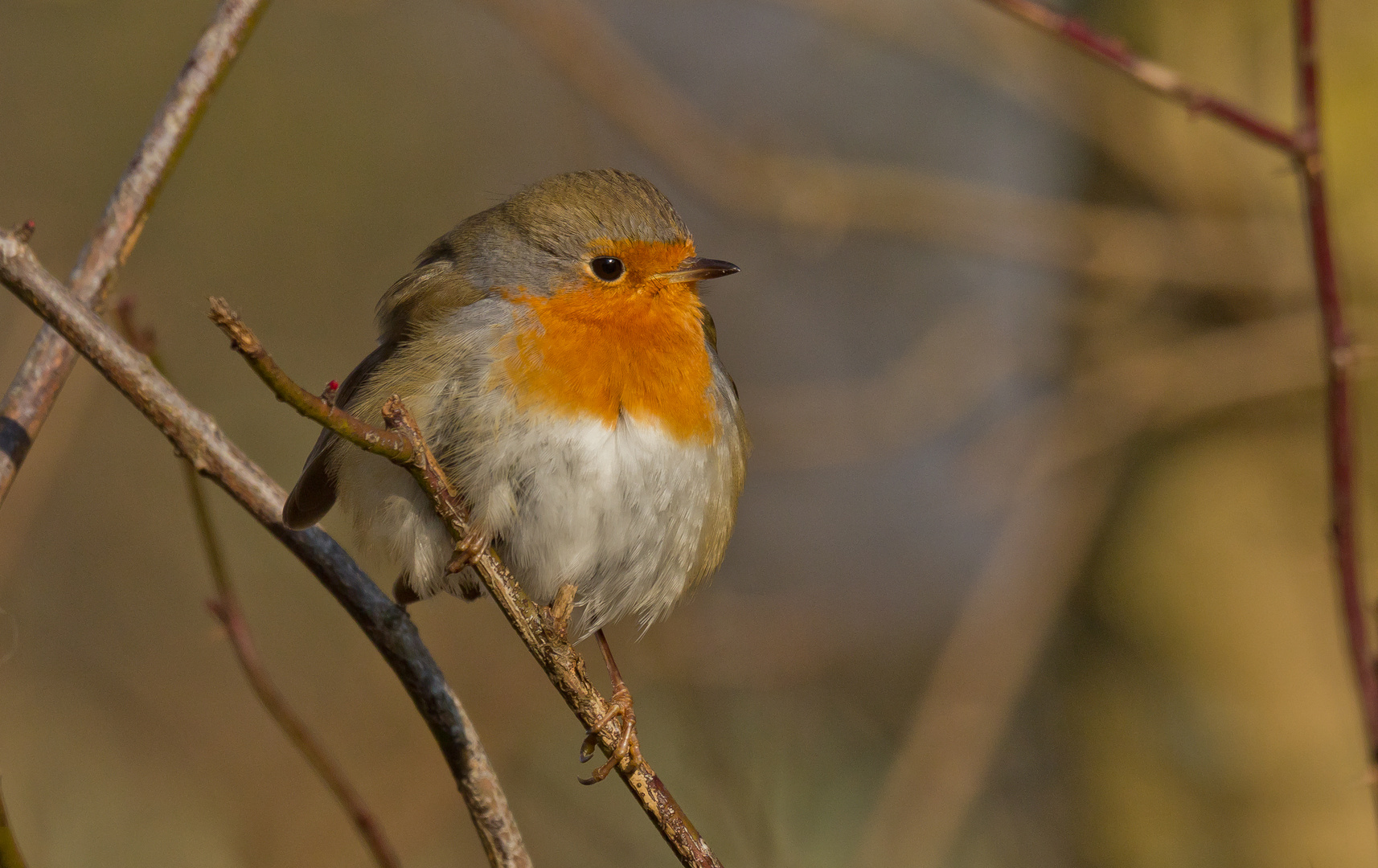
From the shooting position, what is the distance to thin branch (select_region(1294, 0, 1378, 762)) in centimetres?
208

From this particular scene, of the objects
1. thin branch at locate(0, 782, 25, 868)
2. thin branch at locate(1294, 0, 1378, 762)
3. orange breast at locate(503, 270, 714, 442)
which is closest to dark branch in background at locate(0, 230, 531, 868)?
orange breast at locate(503, 270, 714, 442)

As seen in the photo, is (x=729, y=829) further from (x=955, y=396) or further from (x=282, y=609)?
(x=282, y=609)

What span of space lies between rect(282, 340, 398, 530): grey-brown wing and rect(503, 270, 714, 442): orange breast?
366mm

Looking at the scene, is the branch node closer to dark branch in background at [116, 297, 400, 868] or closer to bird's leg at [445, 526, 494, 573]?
bird's leg at [445, 526, 494, 573]

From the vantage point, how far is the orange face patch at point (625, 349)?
2.37 metres

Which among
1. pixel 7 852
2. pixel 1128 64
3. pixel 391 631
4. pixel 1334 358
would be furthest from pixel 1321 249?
pixel 7 852

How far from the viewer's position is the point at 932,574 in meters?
6.57

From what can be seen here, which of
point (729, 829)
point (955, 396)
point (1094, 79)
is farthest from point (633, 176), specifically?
point (1094, 79)

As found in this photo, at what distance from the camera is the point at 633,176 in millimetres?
2811

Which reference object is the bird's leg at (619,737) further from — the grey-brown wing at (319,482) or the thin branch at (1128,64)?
the thin branch at (1128,64)

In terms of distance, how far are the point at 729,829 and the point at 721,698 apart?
3.78 feet

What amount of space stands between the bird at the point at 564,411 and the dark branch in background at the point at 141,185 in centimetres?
46

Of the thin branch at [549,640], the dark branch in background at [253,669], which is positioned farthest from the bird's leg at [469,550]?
the dark branch in background at [253,669]

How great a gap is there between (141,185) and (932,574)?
5.16m
